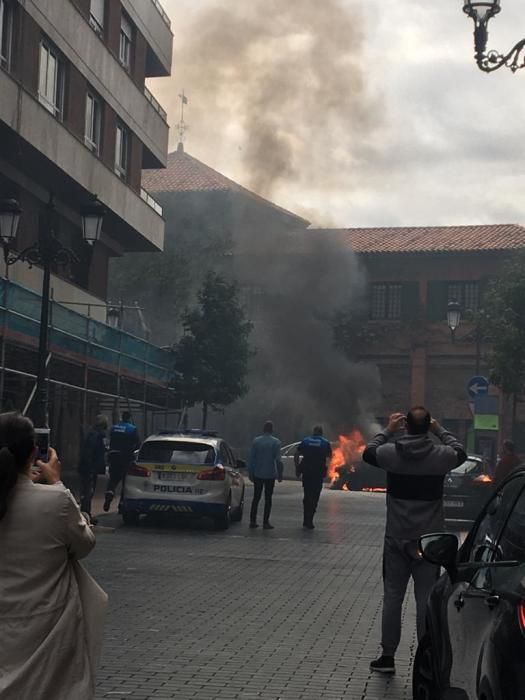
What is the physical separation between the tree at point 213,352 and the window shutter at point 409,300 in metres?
17.7

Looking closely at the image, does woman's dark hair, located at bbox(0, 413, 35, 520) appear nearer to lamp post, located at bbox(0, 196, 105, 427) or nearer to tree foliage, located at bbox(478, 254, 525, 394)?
lamp post, located at bbox(0, 196, 105, 427)

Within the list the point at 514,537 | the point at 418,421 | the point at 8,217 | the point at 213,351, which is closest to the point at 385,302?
the point at 213,351

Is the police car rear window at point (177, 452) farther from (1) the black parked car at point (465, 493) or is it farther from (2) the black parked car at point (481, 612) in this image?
(2) the black parked car at point (481, 612)

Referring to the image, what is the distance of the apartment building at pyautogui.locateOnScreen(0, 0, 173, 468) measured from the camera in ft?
85.1

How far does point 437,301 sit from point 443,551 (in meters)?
51.1

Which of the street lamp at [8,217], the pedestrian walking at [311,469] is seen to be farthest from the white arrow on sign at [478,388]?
the street lamp at [8,217]

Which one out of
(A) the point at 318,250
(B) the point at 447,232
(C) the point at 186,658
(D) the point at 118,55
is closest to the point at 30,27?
(D) the point at 118,55

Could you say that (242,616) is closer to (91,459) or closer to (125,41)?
(91,459)

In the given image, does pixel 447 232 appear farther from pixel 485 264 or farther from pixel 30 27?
pixel 30 27

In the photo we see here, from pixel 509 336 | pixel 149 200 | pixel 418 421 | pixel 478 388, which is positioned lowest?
pixel 418 421

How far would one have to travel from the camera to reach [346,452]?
43.2 meters

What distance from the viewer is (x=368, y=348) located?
5516 cm

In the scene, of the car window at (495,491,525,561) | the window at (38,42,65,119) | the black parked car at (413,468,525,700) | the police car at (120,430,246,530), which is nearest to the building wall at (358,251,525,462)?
the window at (38,42,65,119)

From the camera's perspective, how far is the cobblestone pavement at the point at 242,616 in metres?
7.92
